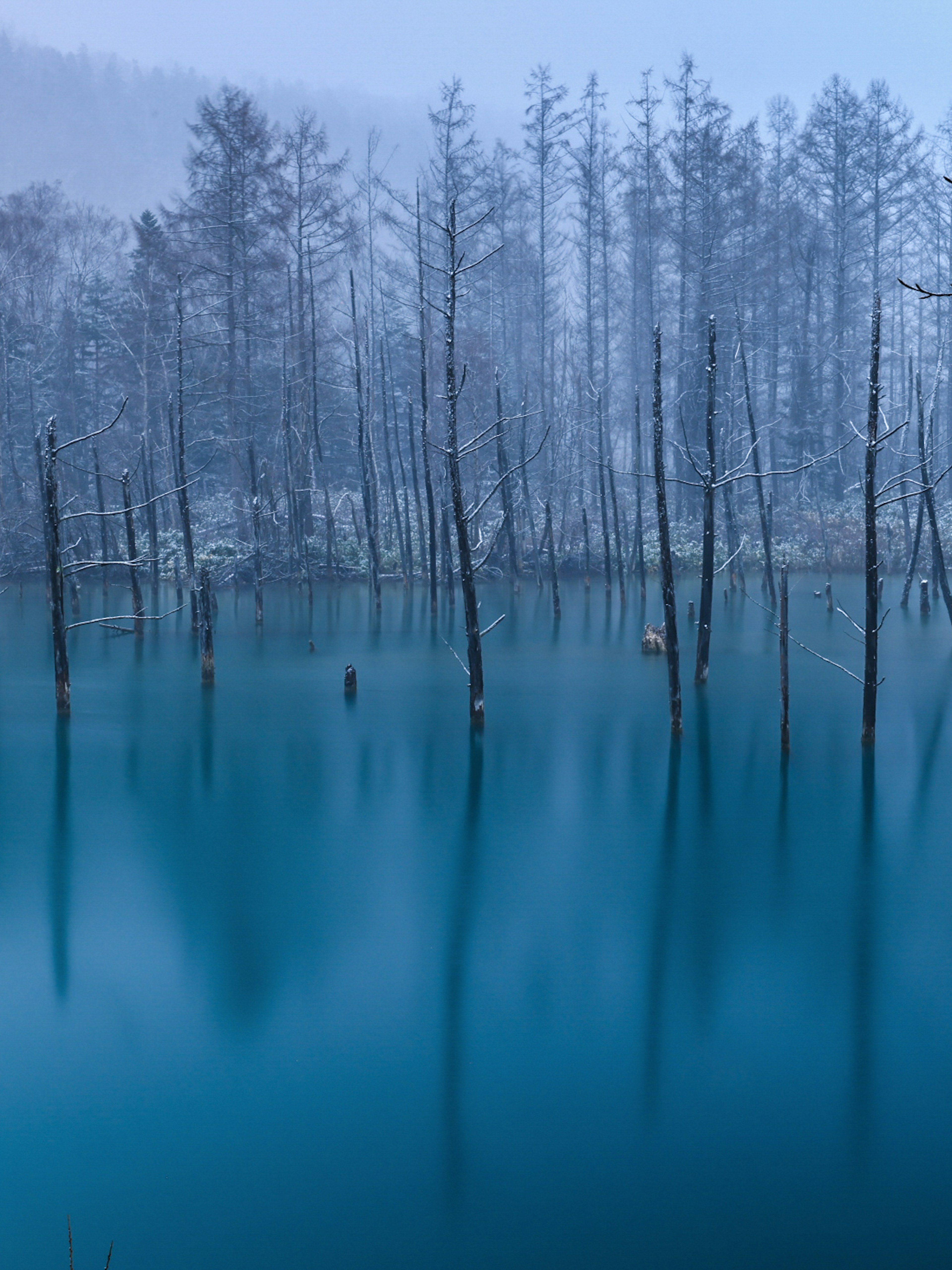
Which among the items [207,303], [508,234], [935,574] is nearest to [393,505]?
[207,303]

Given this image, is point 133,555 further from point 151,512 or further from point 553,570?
point 553,570

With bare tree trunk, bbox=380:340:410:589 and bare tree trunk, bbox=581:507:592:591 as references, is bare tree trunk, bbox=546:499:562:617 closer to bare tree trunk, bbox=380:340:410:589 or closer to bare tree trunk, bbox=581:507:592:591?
bare tree trunk, bbox=581:507:592:591

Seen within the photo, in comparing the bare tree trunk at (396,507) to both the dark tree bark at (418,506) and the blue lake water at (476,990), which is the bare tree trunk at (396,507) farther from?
the blue lake water at (476,990)

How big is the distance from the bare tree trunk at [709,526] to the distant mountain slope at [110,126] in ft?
348

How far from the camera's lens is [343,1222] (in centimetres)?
536

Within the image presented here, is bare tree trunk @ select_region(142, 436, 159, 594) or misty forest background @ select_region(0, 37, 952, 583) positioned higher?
misty forest background @ select_region(0, 37, 952, 583)

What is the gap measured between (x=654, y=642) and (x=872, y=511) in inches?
409

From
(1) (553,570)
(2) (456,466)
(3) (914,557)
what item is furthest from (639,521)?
(2) (456,466)

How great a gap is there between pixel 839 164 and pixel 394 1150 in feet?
140

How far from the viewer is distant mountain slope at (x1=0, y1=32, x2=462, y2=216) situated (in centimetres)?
11856

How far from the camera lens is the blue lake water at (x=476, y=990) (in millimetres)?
5453

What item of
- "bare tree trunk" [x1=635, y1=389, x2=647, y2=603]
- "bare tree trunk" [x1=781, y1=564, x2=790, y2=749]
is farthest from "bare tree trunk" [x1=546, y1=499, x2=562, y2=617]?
"bare tree trunk" [x1=781, y1=564, x2=790, y2=749]

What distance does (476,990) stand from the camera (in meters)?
8.04

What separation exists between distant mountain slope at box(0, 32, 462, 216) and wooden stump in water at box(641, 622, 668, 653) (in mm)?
101642
